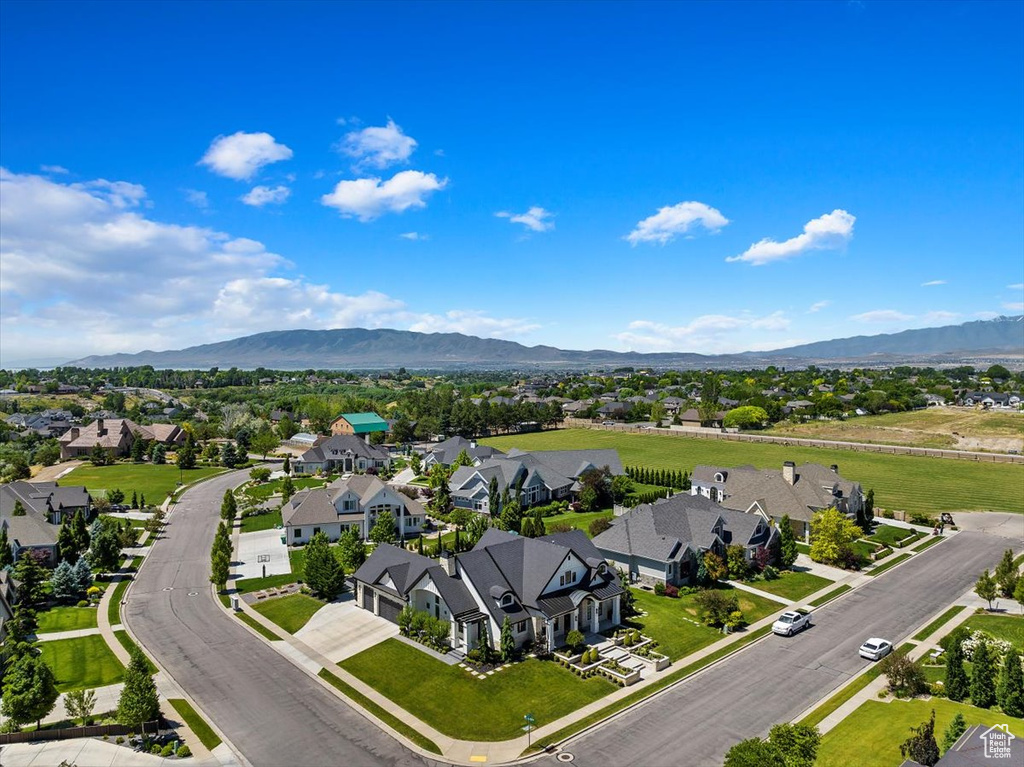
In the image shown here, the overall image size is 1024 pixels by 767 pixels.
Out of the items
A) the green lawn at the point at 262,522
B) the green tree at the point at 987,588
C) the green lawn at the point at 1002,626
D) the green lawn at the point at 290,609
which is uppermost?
the green tree at the point at 987,588

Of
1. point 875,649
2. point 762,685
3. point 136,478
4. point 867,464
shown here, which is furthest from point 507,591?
point 867,464

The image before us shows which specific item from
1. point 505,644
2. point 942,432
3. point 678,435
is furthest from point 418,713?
point 942,432

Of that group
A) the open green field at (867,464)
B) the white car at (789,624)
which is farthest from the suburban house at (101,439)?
the white car at (789,624)

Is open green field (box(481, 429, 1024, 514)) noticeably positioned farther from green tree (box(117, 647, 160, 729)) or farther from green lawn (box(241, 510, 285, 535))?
green tree (box(117, 647, 160, 729))

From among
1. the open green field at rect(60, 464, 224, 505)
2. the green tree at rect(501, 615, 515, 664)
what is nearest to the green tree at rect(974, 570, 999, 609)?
the green tree at rect(501, 615, 515, 664)

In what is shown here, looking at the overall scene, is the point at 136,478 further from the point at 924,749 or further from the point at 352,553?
the point at 924,749

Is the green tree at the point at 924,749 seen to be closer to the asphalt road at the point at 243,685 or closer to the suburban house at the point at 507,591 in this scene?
the suburban house at the point at 507,591

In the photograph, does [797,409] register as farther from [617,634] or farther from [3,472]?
[3,472]

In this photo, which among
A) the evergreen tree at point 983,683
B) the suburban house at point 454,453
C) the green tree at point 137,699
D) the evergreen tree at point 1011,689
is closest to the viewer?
the green tree at point 137,699

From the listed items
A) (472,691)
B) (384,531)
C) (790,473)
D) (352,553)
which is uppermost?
(790,473)
